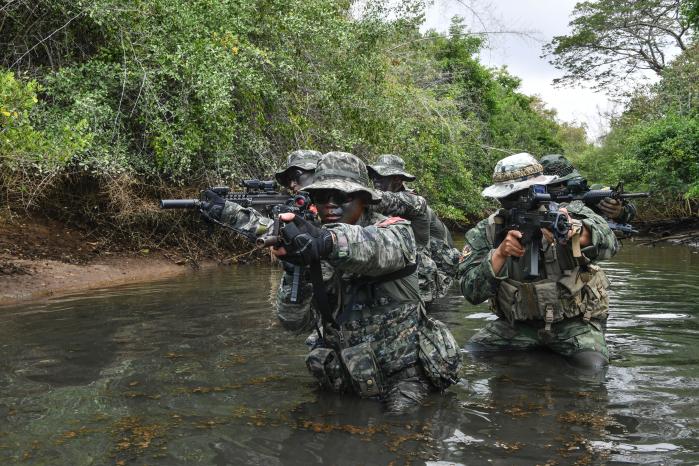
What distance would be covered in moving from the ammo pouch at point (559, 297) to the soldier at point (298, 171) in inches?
92.6

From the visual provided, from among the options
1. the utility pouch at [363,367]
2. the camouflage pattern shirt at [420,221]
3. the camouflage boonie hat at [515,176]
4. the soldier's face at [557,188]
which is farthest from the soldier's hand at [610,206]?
the utility pouch at [363,367]

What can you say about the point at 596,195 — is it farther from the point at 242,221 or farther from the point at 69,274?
the point at 69,274

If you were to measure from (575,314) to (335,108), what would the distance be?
872 cm

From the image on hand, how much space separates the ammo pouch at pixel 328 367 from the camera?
15.5ft

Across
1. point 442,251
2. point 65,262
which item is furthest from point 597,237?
point 65,262

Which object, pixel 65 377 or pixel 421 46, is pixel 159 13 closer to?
pixel 65 377

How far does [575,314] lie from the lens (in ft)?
18.4

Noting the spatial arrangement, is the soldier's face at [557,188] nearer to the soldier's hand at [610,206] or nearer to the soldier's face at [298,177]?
the soldier's hand at [610,206]

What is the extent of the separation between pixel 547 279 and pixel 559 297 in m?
0.17

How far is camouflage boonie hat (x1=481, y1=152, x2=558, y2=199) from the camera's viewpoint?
537 cm

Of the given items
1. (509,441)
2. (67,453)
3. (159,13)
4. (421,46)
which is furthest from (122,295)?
(421,46)

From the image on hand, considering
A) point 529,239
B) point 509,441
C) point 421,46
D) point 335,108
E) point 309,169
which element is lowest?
point 509,441

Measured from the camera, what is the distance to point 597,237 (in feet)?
17.5

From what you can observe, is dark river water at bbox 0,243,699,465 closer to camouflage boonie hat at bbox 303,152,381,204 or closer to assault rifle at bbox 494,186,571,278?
assault rifle at bbox 494,186,571,278
